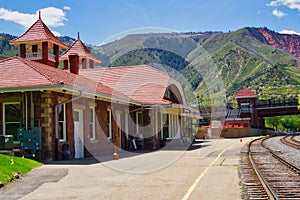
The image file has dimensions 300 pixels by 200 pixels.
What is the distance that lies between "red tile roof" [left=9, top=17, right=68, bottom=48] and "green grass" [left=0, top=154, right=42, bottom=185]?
10642 millimetres

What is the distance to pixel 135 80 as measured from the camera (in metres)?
30.0

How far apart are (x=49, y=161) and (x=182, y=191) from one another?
7765 millimetres

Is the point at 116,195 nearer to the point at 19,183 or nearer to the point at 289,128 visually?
the point at 19,183

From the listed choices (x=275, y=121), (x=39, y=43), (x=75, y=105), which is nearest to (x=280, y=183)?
(x=75, y=105)

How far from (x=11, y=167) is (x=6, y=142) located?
A: 13.6ft

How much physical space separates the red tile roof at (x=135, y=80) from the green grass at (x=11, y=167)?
14.8m

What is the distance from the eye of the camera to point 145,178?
11.3 metres

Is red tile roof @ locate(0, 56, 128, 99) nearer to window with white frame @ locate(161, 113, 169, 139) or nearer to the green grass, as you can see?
the green grass

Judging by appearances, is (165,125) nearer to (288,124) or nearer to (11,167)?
(11,167)

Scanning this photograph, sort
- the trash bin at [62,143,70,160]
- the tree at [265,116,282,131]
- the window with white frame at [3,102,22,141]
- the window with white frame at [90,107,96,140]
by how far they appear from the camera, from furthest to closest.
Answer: the tree at [265,116,282,131] < the window with white frame at [90,107,96,140] < the trash bin at [62,143,70,160] < the window with white frame at [3,102,22,141]

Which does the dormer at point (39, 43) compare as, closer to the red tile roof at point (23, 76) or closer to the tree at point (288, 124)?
the red tile roof at point (23, 76)

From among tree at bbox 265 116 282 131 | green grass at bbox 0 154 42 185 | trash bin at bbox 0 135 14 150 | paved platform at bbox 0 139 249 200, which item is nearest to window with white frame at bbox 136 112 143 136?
trash bin at bbox 0 135 14 150

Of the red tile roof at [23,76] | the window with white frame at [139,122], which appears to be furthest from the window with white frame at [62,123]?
the window with white frame at [139,122]

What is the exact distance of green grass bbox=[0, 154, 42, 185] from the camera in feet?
33.8
